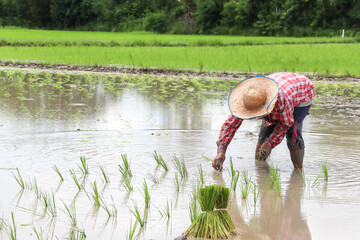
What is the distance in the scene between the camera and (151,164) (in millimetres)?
4863

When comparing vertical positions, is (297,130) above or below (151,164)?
above

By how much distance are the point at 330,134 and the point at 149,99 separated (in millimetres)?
3491

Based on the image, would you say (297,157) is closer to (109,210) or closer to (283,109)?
(283,109)

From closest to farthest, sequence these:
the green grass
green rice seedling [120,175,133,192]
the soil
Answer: green rice seedling [120,175,133,192]
the soil
the green grass

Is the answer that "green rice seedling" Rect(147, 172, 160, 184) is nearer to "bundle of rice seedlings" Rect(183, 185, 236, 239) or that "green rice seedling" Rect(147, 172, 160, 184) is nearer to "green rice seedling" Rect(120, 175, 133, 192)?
"green rice seedling" Rect(120, 175, 133, 192)

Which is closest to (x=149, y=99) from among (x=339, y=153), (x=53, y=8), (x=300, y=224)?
(x=339, y=153)

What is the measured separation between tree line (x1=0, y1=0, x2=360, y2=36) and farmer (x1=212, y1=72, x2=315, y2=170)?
29.5m

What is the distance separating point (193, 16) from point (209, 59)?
28.0m

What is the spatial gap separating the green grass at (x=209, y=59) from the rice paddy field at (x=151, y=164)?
179cm

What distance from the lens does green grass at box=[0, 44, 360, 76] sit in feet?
44.9

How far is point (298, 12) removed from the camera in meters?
37.3

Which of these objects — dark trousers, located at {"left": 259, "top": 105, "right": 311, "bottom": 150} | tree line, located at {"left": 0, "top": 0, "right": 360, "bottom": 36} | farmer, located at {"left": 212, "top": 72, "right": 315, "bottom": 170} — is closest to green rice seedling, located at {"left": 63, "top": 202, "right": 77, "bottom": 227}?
farmer, located at {"left": 212, "top": 72, "right": 315, "bottom": 170}

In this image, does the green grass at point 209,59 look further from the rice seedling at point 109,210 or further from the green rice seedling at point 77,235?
the green rice seedling at point 77,235

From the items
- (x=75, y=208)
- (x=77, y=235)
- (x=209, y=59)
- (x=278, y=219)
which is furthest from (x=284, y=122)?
(x=209, y=59)
